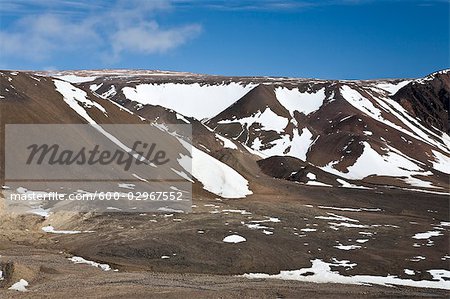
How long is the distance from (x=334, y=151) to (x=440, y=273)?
99190 mm

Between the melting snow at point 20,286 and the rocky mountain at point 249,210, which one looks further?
the rocky mountain at point 249,210

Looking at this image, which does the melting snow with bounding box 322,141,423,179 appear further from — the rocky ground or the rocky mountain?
the rocky ground

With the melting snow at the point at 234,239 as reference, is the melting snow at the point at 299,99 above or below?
above

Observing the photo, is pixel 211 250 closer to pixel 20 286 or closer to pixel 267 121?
pixel 20 286

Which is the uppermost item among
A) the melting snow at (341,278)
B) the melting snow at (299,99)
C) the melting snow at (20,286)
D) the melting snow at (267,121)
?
the melting snow at (299,99)

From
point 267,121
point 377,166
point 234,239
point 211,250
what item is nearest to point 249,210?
point 234,239

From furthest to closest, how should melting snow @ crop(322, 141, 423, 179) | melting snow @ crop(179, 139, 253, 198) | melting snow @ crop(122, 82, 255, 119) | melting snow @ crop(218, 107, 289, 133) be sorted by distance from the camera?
1. melting snow @ crop(122, 82, 255, 119)
2. melting snow @ crop(218, 107, 289, 133)
3. melting snow @ crop(322, 141, 423, 179)
4. melting snow @ crop(179, 139, 253, 198)

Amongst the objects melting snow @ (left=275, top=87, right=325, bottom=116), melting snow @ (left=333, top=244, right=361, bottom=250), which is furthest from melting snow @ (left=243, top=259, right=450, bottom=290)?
melting snow @ (left=275, top=87, right=325, bottom=116)

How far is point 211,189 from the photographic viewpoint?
8294cm

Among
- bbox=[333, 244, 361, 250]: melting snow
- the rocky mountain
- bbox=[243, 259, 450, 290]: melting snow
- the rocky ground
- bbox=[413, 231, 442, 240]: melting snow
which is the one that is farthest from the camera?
bbox=[413, 231, 442, 240]: melting snow

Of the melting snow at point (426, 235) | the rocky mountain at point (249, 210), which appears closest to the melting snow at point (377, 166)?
the rocky mountain at point (249, 210)

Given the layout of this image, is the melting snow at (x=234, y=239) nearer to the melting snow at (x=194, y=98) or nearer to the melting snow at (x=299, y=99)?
the melting snow at (x=299, y=99)

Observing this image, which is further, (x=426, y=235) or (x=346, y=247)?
(x=426, y=235)

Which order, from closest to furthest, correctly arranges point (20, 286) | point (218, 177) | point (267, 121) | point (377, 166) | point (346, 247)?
point (20, 286)
point (346, 247)
point (218, 177)
point (377, 166)
point (267, 121)
